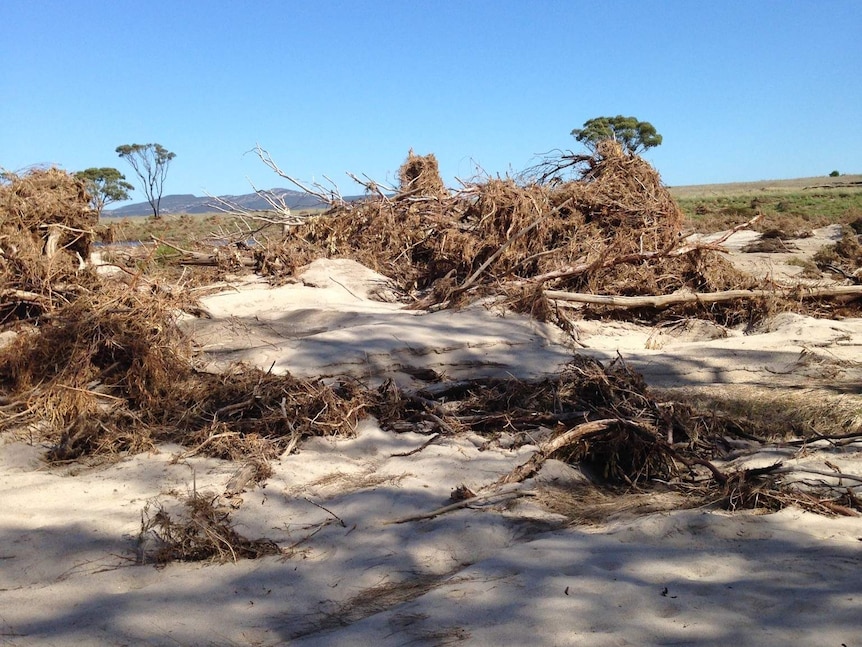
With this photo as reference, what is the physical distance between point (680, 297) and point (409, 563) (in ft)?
16.0

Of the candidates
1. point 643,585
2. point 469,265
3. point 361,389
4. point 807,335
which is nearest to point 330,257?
point 469,265

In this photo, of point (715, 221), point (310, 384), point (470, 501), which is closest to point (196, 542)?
point (470, 501)

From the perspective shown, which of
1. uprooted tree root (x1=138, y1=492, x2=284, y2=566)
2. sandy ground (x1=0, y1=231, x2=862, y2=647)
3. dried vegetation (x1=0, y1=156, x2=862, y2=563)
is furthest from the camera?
dried vegetation (x1=0, y1=156, x2=862, y2=563)

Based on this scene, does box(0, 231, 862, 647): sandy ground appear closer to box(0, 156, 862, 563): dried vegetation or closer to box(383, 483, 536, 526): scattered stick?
box(383, 483, 536, 526): scattered stick

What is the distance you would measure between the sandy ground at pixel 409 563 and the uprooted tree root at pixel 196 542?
0.20 feet

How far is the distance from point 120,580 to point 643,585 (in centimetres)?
198

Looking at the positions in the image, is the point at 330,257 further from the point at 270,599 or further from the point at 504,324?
the point at 270,599

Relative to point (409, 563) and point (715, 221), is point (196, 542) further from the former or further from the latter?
point (715, 221)

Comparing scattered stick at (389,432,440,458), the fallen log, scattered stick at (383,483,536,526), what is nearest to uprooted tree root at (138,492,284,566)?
scattered stick at (383,483,536,526)

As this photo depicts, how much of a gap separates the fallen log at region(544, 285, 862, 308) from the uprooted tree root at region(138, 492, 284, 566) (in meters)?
3.97

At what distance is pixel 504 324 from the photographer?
20.6 feet

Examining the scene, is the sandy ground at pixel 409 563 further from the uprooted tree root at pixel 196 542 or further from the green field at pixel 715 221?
the green field at pixel 715 221

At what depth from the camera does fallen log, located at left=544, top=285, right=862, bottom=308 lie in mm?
6918

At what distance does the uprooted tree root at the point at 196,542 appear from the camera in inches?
125
